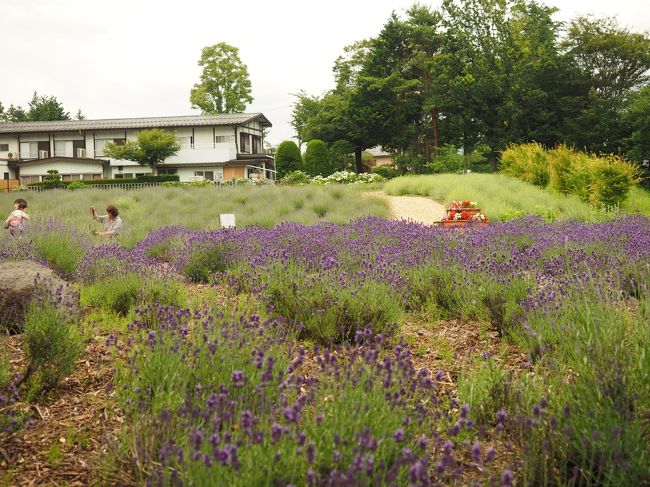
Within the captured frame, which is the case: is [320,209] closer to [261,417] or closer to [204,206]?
[204,206]

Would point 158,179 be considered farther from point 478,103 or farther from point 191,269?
point 191,269

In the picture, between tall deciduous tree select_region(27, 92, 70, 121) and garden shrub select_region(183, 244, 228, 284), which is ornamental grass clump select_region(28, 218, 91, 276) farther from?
tall deciduous tree select_region(27, 92, 70, 121)

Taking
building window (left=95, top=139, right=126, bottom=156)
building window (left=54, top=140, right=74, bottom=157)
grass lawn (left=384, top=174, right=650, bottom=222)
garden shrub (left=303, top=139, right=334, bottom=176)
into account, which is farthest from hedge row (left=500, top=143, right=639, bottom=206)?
building window (left=54, top=140, right=74, bottom=157)

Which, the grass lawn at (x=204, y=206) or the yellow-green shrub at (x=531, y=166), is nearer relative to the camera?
the grass lawn at (x=204, y=206)

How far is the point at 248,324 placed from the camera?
2.96m

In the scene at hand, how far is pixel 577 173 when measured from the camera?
1664cm

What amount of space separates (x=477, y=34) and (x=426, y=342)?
32940mm

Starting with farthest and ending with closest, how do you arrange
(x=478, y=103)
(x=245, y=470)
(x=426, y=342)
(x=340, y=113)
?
(x=340, y=113)
(x=478, y=103)
(x=426, y=342)
(x=245, y=470)

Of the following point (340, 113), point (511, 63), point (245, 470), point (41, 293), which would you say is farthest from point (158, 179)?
point (245, 470)

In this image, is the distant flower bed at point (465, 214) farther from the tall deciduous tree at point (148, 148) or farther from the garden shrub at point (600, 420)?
the tall deciduous tree at point (148, 148)

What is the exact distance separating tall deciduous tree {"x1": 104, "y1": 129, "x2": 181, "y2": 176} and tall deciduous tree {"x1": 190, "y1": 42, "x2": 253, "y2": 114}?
307 inches

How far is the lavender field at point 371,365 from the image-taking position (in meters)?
1.89

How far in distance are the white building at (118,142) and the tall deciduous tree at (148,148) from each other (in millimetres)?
1798

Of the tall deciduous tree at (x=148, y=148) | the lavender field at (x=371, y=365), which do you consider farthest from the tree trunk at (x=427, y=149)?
the lavender field at (x=371, y=365)
